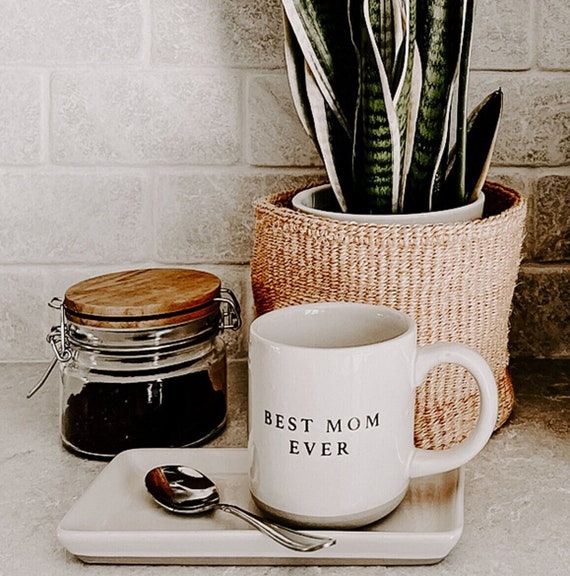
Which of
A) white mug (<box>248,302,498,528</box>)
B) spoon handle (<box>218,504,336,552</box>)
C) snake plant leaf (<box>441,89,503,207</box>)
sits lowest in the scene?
spoon handle (<box>218,504,336,552</box>)

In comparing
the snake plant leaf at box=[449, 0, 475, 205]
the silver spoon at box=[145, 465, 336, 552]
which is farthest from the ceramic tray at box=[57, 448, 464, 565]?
the snake plant leaf at box=[449, 0, 475, 205]

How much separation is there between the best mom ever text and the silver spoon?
4cm

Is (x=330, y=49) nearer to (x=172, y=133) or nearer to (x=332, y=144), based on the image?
(x=332, y=144)

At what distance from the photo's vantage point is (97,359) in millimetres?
638

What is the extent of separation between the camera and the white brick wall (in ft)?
2.66

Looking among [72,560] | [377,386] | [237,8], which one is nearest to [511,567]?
[377,386]

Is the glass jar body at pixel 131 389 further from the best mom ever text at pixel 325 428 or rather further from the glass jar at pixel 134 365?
the best mom ever text at pixel 325 428

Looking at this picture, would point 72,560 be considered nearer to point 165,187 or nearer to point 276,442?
point 276,442

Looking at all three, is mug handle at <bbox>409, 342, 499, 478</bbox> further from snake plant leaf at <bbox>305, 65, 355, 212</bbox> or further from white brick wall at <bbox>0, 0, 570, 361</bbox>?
white brick wall at <bbox>0, 0, 570, 361</bbox>

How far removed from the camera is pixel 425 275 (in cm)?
60

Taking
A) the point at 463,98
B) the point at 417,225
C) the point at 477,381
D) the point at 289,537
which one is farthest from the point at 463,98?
the point at 289,537

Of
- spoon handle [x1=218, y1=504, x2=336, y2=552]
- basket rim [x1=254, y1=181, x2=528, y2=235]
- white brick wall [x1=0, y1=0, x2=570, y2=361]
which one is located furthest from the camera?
white brick wall [x1=0, y1=0, x2=570, y2=361]

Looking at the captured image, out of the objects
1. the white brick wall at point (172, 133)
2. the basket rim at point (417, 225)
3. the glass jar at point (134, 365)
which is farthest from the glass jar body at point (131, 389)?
the white brick wall at point (172, 133)

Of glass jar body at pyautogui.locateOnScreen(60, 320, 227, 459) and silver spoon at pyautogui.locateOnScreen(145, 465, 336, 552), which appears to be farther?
glass jar body at pyautogui.locateOnScreen(60, 320, 227, 459)
